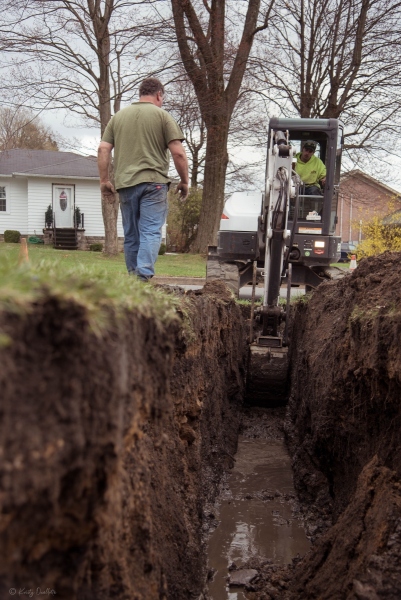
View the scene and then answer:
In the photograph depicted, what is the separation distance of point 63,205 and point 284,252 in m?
23.8

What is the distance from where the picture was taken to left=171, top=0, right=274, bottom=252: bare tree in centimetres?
1953

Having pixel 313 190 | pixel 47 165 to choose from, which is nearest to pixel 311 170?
pixel 313 190

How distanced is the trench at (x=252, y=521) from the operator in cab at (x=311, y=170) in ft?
15.1

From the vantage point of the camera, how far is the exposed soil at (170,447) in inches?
72.5

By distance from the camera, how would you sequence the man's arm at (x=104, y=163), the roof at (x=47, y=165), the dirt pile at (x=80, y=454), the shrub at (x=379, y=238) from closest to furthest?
the dirt pile at (x=80, y=454) → the man's arm at (x=104, y=163) → the shrub at (x=379, y=238) → the roof at (x=47, y=165)

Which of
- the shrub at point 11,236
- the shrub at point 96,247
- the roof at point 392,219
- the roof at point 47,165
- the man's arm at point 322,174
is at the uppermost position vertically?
the roof at point 47,165

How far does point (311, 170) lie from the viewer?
10.9 m

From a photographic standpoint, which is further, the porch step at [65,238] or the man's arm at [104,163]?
the porch step at [65,238]

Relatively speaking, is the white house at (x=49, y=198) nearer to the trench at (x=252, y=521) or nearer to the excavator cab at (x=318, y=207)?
the excavator cab at (x=318, y=207)

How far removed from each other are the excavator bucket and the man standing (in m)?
2.98

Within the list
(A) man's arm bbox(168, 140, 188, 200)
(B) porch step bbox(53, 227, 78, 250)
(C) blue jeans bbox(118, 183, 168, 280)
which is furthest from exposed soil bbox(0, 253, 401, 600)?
(B) porch step bbox(53, 227, 78, 250)

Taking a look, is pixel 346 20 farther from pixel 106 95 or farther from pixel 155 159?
pixel 155 159

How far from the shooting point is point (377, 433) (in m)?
4.76

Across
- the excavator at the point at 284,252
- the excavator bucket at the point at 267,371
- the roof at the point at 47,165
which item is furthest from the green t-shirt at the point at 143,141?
the roof at the point at 47,165
